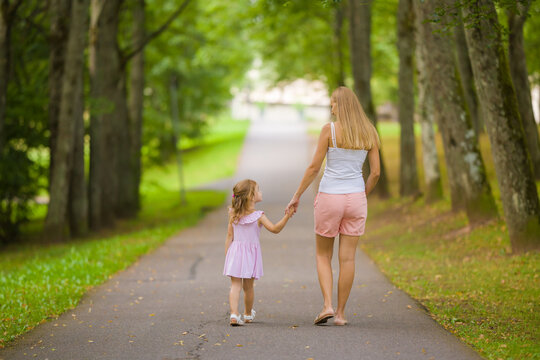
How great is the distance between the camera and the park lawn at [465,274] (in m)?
6.45

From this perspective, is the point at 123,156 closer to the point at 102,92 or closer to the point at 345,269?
the point at 102,92

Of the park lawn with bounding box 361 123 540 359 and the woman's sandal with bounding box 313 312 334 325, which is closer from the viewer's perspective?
the park lawn with bounding box 361 123 540 359

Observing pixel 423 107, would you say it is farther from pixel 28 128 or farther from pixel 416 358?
pixel 416 358

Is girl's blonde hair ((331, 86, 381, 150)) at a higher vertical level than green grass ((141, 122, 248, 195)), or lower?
higher

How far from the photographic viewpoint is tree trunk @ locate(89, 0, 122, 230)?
18859 millimetres

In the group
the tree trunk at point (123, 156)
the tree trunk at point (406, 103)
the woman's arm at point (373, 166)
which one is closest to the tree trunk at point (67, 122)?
the tree trunk at point (123, 156)

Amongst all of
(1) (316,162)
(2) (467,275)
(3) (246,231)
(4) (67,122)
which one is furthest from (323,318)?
(4) (67,122)

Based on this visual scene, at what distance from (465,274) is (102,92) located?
12.0 m

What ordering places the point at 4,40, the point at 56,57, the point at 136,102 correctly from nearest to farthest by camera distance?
the point at 4,40
the point at 56,57
the point at 136,102

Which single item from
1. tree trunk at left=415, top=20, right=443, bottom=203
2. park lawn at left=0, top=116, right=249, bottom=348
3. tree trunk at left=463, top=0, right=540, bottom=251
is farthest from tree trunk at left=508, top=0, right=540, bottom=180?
park lawn at left=0, top=116, right=249, bottom=348

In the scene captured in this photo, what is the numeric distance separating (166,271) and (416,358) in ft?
19.3

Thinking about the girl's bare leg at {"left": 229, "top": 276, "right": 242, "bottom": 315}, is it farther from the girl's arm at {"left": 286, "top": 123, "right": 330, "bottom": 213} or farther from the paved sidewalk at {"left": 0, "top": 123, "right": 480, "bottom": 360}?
the girl's arm at {"left": 286, "top": 123, "right": 330, "bottom": 213}

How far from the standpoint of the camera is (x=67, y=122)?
55.3 feet

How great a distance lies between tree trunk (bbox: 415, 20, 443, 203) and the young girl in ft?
34.1
